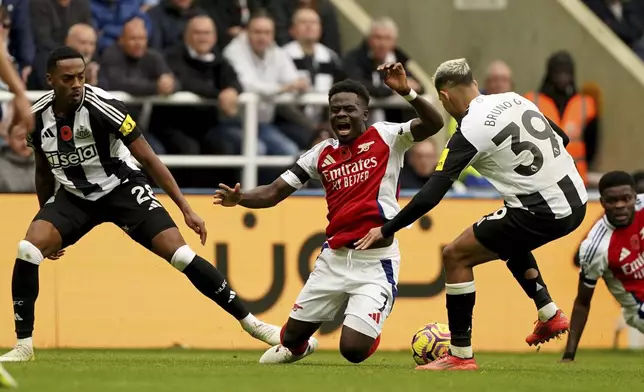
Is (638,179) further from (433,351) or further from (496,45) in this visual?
(433,351)

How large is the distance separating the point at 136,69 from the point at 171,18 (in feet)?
3.89

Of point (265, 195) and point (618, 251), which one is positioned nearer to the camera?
point (265, 195)

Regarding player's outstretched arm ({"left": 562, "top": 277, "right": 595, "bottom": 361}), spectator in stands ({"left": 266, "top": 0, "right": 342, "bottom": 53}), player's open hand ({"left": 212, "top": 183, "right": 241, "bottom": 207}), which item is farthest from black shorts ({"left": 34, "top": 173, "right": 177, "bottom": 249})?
spectator in stands ({"left": 266, "top": 0, "right": 342, "bottom": 53})

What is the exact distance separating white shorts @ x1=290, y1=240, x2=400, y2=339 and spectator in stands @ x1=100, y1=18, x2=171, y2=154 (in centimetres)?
442

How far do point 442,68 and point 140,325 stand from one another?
192 inches

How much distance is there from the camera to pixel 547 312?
10.6m

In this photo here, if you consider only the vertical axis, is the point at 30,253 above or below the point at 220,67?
below

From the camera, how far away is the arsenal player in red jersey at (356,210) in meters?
10.3

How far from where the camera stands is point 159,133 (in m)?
15.0

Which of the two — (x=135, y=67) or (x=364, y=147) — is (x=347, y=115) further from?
(x=135, y=67)

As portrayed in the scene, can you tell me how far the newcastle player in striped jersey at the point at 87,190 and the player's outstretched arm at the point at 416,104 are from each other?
172 centimetres

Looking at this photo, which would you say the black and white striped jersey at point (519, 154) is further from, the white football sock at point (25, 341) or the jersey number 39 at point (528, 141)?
the white football sock at point (25, 341)

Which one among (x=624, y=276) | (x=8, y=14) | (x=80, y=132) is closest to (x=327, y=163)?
(x=80, y=132)

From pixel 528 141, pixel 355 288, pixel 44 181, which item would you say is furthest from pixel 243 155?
pixel 528 141
